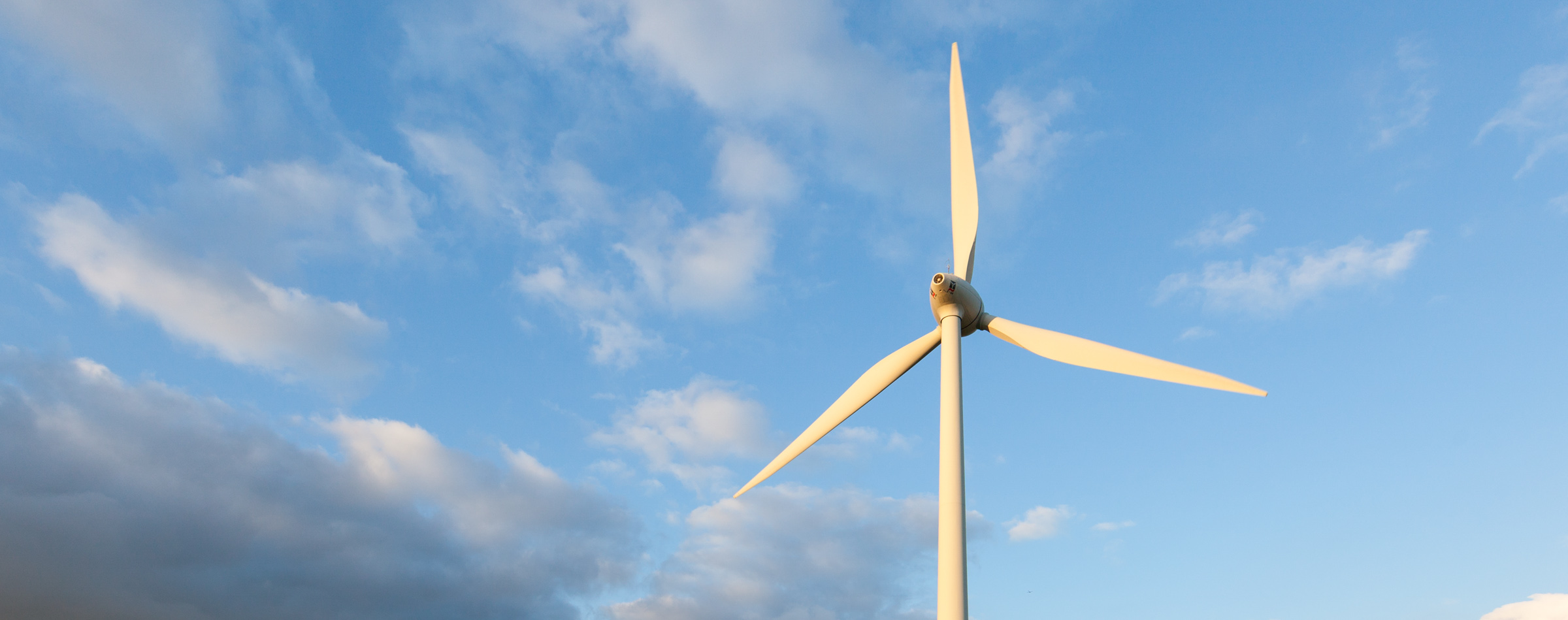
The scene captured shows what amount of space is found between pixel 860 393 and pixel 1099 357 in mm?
10654

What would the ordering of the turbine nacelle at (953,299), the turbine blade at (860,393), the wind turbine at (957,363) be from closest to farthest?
the wind turbine at (957,363)
the turbine nacelle at (953,299)
the turbine blade at (860,393)

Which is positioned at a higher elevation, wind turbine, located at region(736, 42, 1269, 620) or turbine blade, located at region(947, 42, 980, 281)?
turbine blade, located at region(947, 42, 980, 281)

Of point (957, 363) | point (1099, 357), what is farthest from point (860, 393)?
point (1099, 357)

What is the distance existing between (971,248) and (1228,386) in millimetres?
13707

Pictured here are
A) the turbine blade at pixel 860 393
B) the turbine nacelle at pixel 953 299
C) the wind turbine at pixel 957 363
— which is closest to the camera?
the wind turbine at pixel 957 363

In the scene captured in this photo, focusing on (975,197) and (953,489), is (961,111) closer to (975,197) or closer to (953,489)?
(975,197)

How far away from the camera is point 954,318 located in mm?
36219

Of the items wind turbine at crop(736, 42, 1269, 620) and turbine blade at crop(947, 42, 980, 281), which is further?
turbine blade at crop(947, 42, 980, 281)

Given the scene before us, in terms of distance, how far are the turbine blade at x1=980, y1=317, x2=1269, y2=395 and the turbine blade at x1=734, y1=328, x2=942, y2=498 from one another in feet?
11.3

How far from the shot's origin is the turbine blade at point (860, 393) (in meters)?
39.6

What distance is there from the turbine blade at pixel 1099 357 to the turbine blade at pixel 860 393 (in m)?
3.44

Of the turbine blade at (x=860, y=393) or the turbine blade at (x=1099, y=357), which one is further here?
the turbine blade at (x=860, y=393)

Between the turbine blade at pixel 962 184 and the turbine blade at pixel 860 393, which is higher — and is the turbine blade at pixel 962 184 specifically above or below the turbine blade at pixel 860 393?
above

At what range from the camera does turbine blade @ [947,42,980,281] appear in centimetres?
4162
